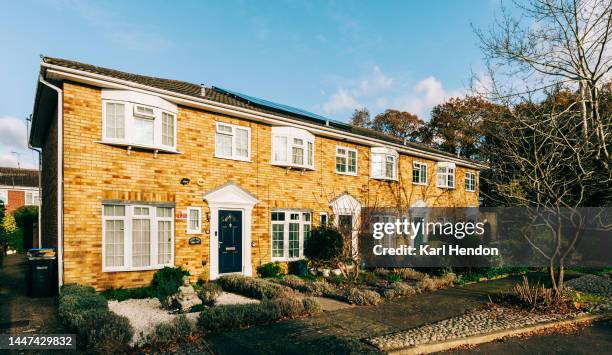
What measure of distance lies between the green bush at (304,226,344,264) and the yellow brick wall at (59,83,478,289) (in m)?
1.34

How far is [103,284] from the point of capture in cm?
1009

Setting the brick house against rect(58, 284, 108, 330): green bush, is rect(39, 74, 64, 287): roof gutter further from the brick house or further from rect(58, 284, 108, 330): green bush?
the brick house

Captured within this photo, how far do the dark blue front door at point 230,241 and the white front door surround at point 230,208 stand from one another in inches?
5.9

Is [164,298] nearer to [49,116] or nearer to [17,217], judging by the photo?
[49,116]

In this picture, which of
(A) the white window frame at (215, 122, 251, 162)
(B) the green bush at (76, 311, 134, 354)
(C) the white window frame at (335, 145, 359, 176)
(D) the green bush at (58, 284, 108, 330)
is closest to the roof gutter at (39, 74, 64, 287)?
(D) the green bush at (58, 284, 108, 330)

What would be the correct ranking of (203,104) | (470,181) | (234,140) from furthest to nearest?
(470,181) → (234,140) → (203,104)

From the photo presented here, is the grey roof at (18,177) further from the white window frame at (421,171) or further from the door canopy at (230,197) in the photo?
the white window frame at (421,171)

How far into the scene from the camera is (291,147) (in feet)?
48.1

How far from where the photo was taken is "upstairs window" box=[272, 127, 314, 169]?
14.4 meters

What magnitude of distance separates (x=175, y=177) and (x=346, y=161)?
823 centimetres

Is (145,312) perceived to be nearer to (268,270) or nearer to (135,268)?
(135,268)

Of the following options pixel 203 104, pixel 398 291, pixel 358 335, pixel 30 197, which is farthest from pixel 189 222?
pixel 30 197

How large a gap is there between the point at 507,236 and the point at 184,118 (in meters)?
15.9

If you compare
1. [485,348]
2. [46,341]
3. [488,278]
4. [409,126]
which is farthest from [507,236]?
[409,126]
